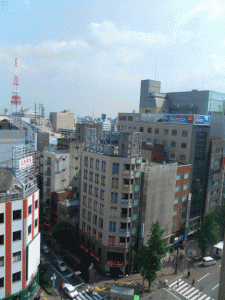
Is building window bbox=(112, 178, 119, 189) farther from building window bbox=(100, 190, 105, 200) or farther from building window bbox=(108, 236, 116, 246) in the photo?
building window bbox=(108, 236, 116, 246)

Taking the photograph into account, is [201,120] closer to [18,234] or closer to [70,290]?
[70,290]

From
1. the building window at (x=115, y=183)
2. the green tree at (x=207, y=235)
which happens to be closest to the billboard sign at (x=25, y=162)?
the building window at (x=115, y=183)

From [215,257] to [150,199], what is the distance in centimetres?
2246

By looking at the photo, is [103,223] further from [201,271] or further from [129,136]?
[201,271]

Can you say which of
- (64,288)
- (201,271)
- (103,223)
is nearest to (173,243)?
(201,271)

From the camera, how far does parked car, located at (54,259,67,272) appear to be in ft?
158

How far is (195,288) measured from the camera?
4428cm

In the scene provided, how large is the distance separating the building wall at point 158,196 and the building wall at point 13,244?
74.1ft

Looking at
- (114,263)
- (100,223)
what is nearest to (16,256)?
(100,223)

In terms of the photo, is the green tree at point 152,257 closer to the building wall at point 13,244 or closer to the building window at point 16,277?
the building wall at point 13,244

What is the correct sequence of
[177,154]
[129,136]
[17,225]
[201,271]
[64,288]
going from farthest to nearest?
[177,154]
[201,271]
[129,136]
[64,288]
[17,225]

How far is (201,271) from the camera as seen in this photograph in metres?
49.6

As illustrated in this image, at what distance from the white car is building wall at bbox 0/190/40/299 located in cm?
1050

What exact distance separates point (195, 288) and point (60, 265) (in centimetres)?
2555
